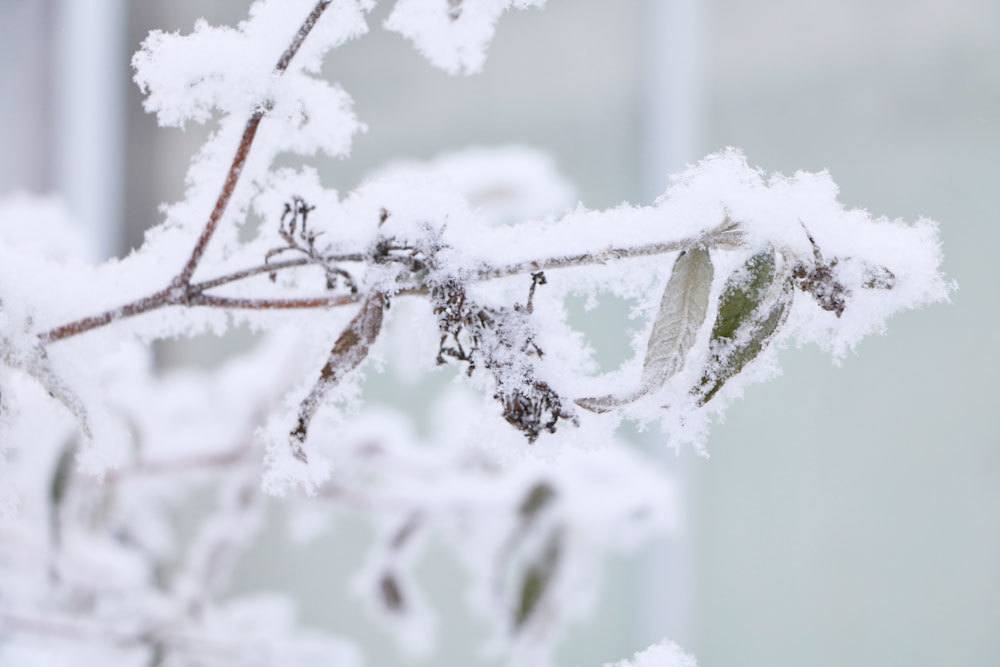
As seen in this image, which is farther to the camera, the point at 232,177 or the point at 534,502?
the point at 534,502

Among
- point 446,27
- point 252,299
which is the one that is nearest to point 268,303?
point 252,299

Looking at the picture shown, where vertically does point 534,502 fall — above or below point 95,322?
above

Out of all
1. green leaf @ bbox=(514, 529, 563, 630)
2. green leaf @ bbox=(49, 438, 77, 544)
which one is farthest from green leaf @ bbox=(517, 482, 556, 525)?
green leaf @ bbox=(49, 438, 77, 544)

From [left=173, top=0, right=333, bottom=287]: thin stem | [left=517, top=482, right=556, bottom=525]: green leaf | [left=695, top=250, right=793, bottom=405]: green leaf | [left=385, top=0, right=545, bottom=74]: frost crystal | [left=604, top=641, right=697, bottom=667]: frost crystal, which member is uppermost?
[left=517, top=482, right=556, bottom=525]: green leaf

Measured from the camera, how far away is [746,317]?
274 mm

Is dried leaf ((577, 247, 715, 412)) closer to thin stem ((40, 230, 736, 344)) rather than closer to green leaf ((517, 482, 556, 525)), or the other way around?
thin stem ((40, 230, 736, 344))

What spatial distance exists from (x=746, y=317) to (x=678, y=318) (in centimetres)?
2

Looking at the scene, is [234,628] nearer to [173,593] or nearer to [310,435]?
[173,593]

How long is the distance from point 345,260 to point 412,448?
0.49 metres

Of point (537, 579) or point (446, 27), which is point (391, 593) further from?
point (446, 27)

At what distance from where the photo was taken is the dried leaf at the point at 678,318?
0.91 feet

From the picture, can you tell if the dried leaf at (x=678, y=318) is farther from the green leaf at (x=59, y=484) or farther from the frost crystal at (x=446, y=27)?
the green leaf at (x=59, y=484)

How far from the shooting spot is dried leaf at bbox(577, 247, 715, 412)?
0.91ft

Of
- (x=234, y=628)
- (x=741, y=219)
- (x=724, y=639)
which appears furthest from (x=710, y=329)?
(x=724, y=639)
